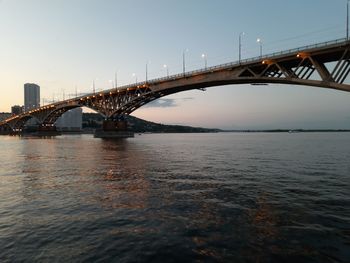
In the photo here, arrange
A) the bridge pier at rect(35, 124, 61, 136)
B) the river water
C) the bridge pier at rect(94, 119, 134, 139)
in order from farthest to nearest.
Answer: the bridge pier at rect(35, 124, 61, 136) < the bridge pier at rect(94, 119, 134, 139) < the river water

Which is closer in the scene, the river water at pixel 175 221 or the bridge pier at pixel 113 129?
the river water at pixel 175 221

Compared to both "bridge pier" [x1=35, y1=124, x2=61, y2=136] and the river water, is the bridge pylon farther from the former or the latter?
the river water

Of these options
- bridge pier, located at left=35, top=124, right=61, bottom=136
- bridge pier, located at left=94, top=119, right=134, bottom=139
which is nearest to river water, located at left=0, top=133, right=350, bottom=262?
bridge pier, located at left=94, top=119, right=134, bottom=139

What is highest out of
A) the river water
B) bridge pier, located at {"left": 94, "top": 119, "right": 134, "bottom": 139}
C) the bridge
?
the bridge

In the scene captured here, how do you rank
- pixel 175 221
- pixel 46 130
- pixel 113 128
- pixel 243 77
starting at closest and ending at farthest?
pixel 175 221 → pixel 243 77 → pixel 113 128 → pixel 46 130

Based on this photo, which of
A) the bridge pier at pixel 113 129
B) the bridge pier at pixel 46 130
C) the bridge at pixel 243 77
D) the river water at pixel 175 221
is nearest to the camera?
the river water at pixel 175 221

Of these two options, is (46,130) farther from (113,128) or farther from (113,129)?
(113,128)

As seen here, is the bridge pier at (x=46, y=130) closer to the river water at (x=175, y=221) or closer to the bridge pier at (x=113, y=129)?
the bridge pier at (x=113, y=129)

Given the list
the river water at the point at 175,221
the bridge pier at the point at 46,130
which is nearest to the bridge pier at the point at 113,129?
the bridge pier at the point at 46,130

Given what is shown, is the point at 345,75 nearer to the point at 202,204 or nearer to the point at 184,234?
the point at 202,204

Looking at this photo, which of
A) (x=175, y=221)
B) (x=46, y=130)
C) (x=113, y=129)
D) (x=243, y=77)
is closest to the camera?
(x=175, y=221)

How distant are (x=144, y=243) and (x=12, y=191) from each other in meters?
11.6

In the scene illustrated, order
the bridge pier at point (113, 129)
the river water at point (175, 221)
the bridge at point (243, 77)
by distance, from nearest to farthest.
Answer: the river water at point (175, 221), the bridge at point (243, 77), the bridge pier at point (113, 129)

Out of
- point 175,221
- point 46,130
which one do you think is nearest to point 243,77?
point 175,221
